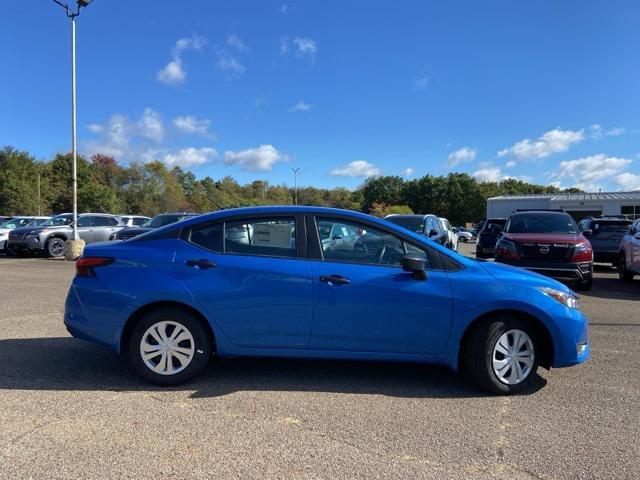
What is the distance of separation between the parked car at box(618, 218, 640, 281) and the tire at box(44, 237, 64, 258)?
57.7 feet

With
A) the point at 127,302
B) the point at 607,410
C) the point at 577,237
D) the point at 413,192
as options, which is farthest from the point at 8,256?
the point at 413,192

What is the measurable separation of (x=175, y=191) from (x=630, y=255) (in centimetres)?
7818

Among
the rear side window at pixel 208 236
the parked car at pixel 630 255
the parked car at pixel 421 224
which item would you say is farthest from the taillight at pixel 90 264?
the parked car at pixel 630 255

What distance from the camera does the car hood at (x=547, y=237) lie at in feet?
33.4

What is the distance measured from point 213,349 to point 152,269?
2.96 feet

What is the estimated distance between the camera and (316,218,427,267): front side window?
4.53 m

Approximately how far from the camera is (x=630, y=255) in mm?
12148

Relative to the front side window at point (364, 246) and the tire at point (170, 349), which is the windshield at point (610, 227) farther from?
the tire at point (170, 349)

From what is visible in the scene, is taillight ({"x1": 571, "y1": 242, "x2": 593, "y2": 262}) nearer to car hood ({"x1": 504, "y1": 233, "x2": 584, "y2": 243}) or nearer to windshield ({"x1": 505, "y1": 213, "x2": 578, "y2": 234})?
car hood ({"x1": 504, "y1": 233, "x2": 584, "y2": 243})

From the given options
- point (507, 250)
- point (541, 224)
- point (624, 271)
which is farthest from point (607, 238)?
point (507, 250)

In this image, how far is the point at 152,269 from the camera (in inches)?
178

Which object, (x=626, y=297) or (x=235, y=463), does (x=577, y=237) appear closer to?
(x=626, y=297)

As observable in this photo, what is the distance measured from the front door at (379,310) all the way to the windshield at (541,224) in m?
7.88

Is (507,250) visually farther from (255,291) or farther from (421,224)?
(255,291)
